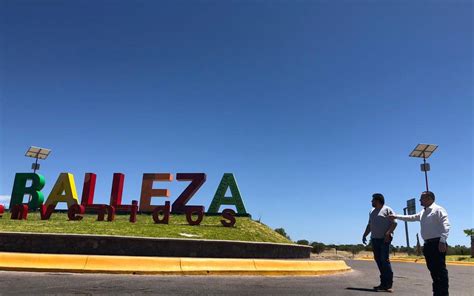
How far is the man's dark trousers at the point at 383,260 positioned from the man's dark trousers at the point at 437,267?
Answer: 5.51ft

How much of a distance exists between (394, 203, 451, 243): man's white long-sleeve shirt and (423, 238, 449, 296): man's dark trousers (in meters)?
0.13

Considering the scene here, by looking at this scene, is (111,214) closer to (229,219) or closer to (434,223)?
(229,219)

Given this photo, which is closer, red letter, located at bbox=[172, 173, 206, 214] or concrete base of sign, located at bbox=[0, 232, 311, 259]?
concrete base of sign, located at bbox=[0, 232, 311, 259]

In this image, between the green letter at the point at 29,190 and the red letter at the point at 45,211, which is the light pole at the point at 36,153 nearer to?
the green letter at the point at 29,190

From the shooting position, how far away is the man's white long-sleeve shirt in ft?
22.6

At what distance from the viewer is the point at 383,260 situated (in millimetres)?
8789

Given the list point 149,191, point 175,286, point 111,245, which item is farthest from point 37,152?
point 175,286

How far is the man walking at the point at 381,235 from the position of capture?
28.2 ft

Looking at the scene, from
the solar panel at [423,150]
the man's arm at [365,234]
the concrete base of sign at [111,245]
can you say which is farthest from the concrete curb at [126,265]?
the solar panel at [423,150]

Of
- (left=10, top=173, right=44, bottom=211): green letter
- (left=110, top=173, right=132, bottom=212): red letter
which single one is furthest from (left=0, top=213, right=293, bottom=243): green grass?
(left=10, top=173, right=44, bottom=211): green letter

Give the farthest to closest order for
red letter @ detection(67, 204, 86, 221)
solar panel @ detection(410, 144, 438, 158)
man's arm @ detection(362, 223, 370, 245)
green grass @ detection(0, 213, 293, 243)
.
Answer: solar panel @ detection(410, 144, 438, 158)
red letter @ detection(67, 204, 86, 221)
green grass @ detection(0, 213, 293, 243)
man's arm @ detection(362, 223, 370, 245)

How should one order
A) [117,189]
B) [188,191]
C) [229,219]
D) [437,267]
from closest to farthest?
[437,267]
[229,219]
[188,191]
[117,189]

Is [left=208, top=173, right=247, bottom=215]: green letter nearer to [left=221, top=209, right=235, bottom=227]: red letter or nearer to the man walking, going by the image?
[left=221, top=209, right=235, bottom=227]: red letter

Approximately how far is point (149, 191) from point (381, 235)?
1915 cm
